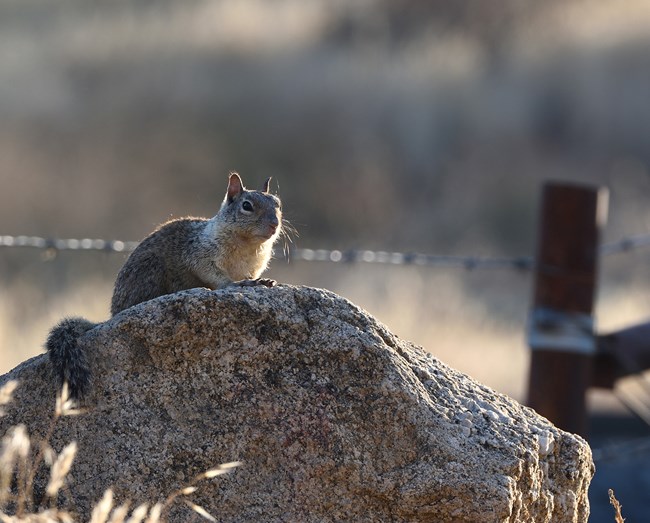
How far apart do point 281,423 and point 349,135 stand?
44.7 ft

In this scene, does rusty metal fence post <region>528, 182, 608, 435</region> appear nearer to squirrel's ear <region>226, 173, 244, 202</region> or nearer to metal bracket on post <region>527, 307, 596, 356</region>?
metal bracket on post <region>527, 307, 596, 356</region>

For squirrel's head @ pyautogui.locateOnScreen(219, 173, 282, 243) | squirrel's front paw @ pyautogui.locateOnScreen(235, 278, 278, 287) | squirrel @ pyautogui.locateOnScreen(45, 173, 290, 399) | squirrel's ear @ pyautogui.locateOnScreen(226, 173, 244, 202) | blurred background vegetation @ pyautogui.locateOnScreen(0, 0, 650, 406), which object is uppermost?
blurred background vegetation @ pyautogui.locateOnScreen(0, 0, 650, 406)

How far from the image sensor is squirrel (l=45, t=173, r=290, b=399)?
430 centimetres

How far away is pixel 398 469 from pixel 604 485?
4.43 metres

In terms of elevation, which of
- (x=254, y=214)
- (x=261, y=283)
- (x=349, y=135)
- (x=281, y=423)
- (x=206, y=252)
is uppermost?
(x=349, y=135)

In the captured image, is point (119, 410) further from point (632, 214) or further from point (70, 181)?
point (632, 214)

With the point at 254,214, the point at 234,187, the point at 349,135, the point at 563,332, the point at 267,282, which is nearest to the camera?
the point at 267,282

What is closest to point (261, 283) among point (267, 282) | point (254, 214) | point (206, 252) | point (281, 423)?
point (267, 282)

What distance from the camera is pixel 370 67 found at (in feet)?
61.5

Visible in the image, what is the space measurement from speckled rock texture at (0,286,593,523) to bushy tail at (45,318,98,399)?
0.04 m

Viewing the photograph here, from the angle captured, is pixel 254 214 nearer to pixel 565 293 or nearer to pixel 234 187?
pixel 234 187

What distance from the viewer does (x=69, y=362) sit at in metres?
3.37

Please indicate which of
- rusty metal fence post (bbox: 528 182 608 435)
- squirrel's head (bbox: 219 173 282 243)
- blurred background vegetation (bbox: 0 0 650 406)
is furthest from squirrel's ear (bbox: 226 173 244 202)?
blurred background vegetation (bbox: 0 0 650 406)

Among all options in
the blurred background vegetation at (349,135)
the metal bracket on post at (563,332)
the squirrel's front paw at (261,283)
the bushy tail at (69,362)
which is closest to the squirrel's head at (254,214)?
the squirrel's front paw at (261,283)
